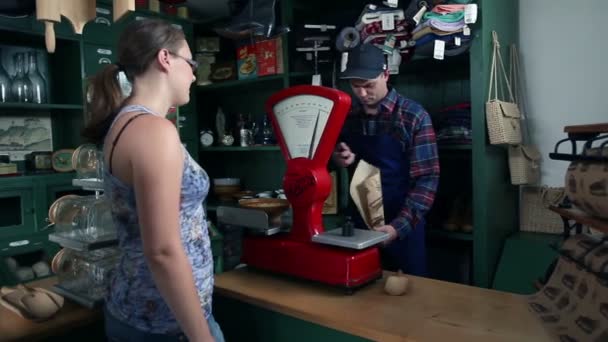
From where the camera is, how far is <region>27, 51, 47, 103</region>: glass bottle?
2.97m

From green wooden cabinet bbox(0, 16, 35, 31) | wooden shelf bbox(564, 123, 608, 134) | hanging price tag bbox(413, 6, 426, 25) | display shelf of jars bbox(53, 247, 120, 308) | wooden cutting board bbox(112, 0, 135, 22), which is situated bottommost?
display shelf of jars bbox(53, 247, 120, 308)

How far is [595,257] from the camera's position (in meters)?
0.87

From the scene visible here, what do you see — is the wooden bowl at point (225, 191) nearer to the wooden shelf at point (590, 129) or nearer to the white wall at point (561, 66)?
the white wall at point (561, 66)

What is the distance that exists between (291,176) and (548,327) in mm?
661

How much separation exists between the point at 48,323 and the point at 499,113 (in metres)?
1.89

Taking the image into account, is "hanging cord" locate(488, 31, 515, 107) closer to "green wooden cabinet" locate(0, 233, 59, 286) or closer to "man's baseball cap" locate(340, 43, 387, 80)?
"man's baseball cap" locate(340, 43, 387, 80)

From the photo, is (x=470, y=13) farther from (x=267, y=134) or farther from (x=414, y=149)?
(x=267, y=134)

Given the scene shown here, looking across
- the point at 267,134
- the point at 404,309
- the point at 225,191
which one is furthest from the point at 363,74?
the point at 225,191

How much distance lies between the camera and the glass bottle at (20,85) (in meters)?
2.88

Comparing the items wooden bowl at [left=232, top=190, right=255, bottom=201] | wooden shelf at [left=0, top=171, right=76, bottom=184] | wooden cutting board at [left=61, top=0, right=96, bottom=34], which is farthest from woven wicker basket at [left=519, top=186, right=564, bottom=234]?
wooden shelf at [left=0, top=171, right=76, bottom=184]

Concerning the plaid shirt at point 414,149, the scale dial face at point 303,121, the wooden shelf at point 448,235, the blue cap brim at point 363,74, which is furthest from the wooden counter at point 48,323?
the wooden shelf at point 448,235

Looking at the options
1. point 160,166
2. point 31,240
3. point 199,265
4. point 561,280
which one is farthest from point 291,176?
point 31,240

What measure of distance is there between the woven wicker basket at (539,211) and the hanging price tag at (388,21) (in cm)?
111

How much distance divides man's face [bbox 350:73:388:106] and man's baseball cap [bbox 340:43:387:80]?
0.12 ft
